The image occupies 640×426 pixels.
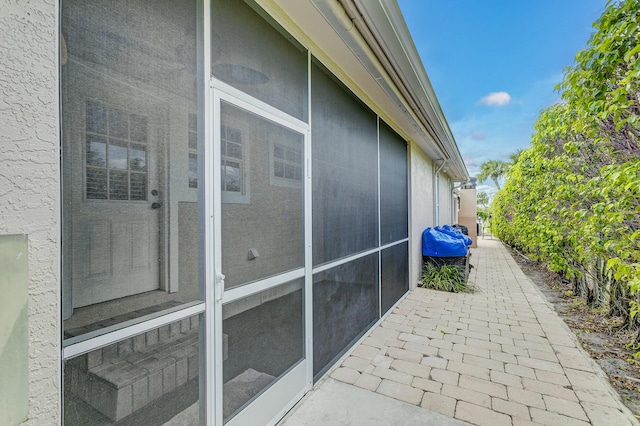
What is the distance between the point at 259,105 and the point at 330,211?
1.27 meters

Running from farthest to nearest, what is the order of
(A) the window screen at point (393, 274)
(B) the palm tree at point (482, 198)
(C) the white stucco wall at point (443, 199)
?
(B) the palm tree at point (482, 198), (C) the white stucco wall at point (443, 199), (A) the window screen at point (393, 274)

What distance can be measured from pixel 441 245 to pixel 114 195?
581 centimetres

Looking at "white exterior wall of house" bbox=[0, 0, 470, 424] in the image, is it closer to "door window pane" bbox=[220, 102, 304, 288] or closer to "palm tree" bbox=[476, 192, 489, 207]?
"door window pane" bbox=[220, 102, 304, 288]

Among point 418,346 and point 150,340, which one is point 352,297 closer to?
point 418,346

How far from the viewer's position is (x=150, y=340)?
1.29 meters

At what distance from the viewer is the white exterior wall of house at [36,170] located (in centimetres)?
84

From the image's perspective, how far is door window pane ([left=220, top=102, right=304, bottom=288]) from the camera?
170 cm

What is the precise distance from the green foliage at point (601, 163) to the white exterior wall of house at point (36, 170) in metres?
2.98

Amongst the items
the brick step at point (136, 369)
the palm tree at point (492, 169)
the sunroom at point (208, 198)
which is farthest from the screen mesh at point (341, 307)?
the palm tree at point (492, 169)

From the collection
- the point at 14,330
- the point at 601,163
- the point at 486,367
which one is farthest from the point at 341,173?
the point at 601,163

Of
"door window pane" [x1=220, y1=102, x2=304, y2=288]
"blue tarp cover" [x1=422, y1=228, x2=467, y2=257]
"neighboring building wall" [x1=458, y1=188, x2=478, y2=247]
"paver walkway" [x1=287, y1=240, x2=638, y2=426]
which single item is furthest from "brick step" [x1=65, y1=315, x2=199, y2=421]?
"neighboring building wall" [x1=458, y1=188, x2=478, y2=247]

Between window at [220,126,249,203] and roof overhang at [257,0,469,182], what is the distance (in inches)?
38.3

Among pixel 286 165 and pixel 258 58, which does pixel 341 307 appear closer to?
pixel 286 165

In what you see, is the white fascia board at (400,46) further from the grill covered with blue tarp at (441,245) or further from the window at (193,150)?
the grill covered with blue tarp at (441,245)
